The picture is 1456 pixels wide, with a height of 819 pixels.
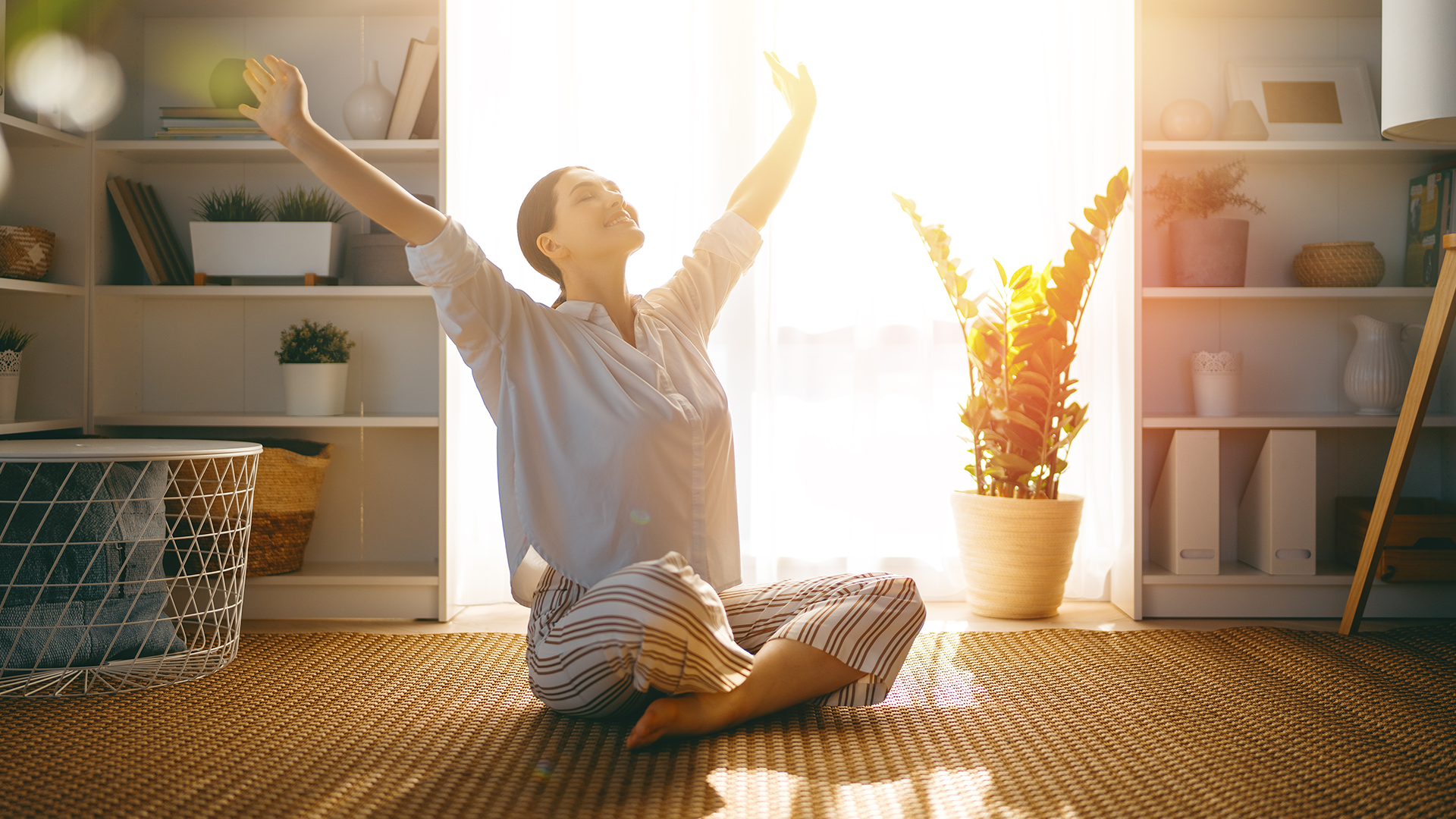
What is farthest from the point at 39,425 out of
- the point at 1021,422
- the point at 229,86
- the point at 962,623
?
the point at 1021,422

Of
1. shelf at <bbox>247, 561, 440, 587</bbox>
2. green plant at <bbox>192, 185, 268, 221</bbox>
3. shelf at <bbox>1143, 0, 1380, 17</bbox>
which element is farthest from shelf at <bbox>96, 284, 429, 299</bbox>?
shelf at <bbox>1143, 0, 1380, 17</bbox>

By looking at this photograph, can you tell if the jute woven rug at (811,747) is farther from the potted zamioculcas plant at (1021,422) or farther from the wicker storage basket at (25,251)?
the wicker storage basket at (25,251)

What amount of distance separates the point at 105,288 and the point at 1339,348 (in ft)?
10.6

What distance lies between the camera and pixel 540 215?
163 centimetres

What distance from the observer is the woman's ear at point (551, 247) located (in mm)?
1622

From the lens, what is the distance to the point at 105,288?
2.41m

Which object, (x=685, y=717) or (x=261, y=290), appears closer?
(x=685, y=717)

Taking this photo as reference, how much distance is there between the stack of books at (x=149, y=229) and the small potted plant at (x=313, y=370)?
34 cm

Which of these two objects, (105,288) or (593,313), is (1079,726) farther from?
(105,288)

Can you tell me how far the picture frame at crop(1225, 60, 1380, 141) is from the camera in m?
2.57

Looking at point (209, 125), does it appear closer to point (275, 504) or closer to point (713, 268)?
point (275, 504)

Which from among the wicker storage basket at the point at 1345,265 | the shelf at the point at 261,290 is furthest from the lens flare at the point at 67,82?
the wicker storage basket at the point at 1345,265

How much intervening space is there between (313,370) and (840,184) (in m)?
1.42

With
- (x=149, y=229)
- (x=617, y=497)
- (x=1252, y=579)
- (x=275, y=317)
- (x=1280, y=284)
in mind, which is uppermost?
(x=149, y=229)
